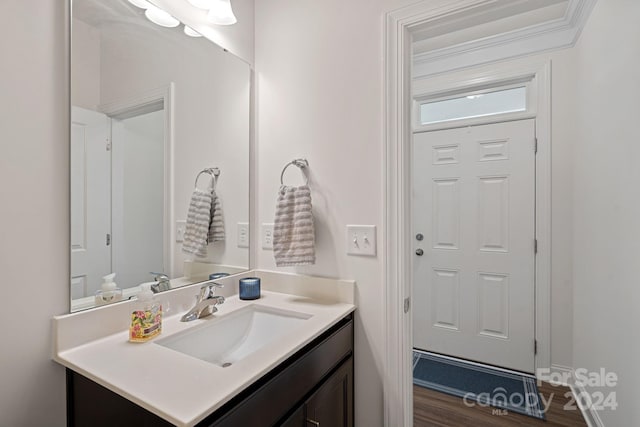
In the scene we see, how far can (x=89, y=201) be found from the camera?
0.99 metres

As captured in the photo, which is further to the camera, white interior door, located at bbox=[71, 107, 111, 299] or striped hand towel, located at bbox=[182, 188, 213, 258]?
striped hand towel, located at bbox=[182, 188, 213, 258]

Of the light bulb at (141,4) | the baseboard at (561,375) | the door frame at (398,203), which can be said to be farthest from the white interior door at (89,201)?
the baseboard at (561,375)

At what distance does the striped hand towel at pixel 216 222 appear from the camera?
4.77 feet

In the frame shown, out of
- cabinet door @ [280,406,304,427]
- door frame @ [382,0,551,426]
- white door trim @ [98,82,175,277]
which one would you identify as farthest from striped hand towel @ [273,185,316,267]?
cabinet door @ [280,406,304,427]

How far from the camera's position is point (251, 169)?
1598 millimetres

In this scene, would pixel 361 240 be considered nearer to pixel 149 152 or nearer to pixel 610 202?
pixel 149 152

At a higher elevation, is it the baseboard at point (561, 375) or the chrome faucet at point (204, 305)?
the chrome faucet at point (204, 305)

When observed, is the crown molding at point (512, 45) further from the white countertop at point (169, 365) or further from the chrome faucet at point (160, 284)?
the chrome faucet at point (160, 284)

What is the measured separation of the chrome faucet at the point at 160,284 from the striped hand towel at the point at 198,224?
0.15m

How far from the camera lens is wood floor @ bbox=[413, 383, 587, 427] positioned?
1795mm

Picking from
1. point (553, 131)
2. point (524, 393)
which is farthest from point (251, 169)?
point (524, 393)

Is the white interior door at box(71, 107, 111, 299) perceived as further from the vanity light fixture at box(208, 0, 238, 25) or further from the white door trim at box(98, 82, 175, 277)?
the vanity light fixture at box(208, 0, 238, 25)

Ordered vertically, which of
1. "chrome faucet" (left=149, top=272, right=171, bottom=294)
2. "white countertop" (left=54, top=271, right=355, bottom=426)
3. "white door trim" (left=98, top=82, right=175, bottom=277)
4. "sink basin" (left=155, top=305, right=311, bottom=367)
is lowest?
"sink basin" (left=155, top=305, right=311, bottom=367)

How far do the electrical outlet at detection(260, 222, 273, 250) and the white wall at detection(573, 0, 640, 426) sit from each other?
60.6 inches
